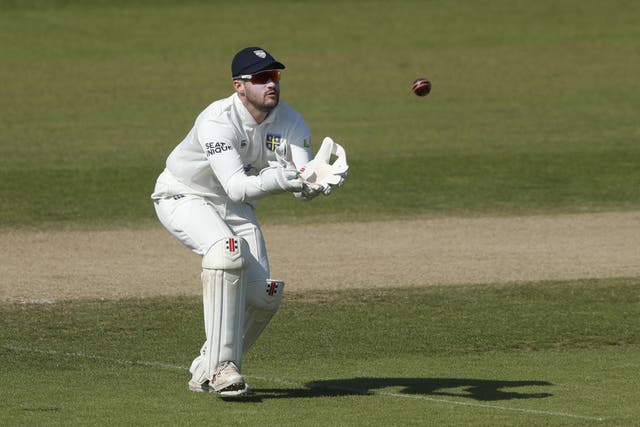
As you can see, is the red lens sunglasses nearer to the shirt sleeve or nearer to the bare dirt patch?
the shirt sleeve

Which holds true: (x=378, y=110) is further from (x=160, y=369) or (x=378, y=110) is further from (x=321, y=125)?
(x=160, y=369)

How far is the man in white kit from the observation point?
7.69m

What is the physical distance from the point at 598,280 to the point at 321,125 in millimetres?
9702

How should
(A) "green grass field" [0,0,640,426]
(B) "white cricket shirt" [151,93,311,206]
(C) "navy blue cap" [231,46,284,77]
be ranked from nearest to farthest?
(B) "white cricket shirt" [151,93,311,206] < (C) "navy blue cap" [231,46,284,77] < (A) "green grass field" [0,0,640,426]

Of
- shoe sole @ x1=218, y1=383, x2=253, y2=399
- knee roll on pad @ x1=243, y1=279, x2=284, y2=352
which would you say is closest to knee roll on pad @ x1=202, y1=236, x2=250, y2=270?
knee roll on pad @ x1=243, y1=279, x2=284, y2=352

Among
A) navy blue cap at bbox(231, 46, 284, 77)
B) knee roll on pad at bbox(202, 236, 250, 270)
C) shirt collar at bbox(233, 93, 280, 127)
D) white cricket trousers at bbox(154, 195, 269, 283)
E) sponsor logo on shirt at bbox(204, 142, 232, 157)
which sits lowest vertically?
knee roll on pad at bbox(202, 236, 250, 270)

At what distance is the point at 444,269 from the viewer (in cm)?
1248

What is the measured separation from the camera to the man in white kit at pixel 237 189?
25.2ft

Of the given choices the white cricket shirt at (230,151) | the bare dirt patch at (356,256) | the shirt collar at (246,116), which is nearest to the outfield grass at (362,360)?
the bare dirt patch at (356,256)

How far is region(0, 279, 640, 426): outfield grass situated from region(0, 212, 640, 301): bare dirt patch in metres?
0.59

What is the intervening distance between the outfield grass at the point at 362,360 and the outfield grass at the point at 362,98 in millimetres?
4513

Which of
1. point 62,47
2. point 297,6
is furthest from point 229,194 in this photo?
point 297,6

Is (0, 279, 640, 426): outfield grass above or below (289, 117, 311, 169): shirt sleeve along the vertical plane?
below

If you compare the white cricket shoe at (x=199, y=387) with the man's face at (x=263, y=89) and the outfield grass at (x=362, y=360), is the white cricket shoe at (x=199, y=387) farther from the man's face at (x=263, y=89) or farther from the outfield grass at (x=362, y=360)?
the man's face at (x=263, y=89)
